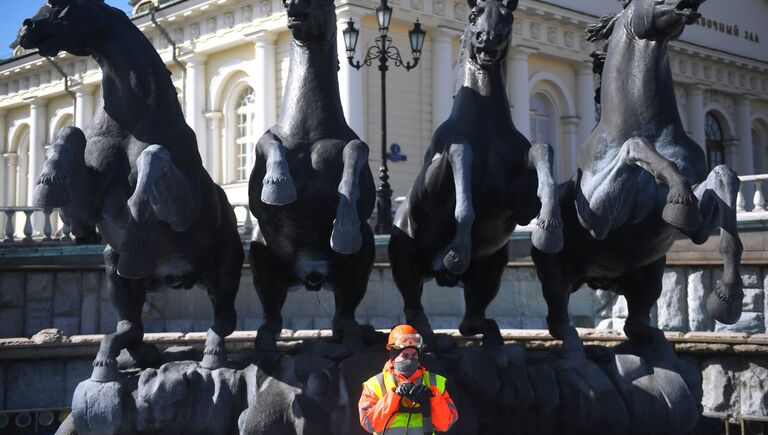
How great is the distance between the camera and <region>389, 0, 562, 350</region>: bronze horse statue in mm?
5961

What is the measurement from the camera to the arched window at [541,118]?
32.8 m

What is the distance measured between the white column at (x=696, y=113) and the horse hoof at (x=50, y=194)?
3486 centimetres

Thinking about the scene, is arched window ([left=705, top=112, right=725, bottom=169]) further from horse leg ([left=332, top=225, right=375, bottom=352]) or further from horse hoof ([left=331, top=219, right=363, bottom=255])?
horse hoof ([left=331, top=219, right=363, bottom=255])

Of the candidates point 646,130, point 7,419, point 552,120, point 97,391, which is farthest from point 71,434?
point 552,120

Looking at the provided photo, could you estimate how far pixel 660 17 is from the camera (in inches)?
237

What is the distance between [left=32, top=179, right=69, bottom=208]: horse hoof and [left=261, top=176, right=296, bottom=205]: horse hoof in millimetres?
1254

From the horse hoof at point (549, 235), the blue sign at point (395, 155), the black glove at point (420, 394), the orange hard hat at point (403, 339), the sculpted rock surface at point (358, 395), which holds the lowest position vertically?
the sculpted rock surface at point (358, 395)

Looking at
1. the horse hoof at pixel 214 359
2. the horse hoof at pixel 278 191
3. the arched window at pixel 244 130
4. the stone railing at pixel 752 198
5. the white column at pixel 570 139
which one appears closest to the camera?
the horse hoof at pixel 278 191

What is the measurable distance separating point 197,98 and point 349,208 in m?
26.3

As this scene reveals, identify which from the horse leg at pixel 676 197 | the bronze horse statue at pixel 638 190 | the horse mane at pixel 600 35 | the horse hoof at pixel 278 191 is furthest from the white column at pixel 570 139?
the horse hoof at pixel 278 191

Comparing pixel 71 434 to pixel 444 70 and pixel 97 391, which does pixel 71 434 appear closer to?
pixel 97 391

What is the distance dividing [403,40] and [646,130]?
75.5ft

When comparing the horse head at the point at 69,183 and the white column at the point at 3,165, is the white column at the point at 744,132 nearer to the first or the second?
the white column at the point at 3,165

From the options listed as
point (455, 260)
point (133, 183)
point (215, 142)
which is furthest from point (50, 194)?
point (215, 142)
